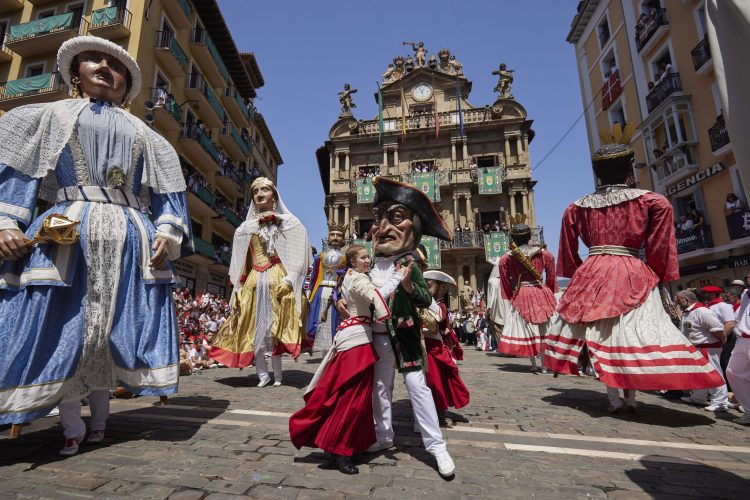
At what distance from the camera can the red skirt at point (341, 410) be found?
2.27 meters

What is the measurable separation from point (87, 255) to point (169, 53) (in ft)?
63.3

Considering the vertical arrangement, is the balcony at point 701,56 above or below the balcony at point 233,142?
below

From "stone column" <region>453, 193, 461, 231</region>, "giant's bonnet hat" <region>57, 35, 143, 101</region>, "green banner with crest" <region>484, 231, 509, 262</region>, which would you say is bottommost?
"giant's bonnet hat" <region>57, 35, 143, 101</region>

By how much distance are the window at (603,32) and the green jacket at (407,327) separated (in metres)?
27.2

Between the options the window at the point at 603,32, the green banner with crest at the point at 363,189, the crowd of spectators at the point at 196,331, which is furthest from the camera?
the green banner with crest at the point at 363,189

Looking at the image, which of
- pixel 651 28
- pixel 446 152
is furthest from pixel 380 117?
pixel 651 28

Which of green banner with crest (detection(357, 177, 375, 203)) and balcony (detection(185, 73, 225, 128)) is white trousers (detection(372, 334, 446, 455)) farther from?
green banner with crest (detection(357, 177, 375, 203))

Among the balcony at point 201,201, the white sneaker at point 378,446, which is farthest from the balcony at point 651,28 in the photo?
the balcony at point 201,201

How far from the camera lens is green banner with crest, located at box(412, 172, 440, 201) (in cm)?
2659

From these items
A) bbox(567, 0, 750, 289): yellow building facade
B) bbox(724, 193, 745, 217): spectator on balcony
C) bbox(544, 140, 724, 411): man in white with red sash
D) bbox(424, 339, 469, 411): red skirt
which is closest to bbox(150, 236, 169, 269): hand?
bbox(424, 339, 469, 411): red skirt

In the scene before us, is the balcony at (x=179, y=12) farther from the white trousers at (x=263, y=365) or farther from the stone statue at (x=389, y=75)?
the white trousers at (x=263, y=365)

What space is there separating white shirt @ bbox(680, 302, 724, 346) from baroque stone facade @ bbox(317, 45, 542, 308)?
19.9m

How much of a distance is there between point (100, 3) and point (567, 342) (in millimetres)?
23435

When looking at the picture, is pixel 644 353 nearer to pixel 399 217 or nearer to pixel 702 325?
pixel 399 217
